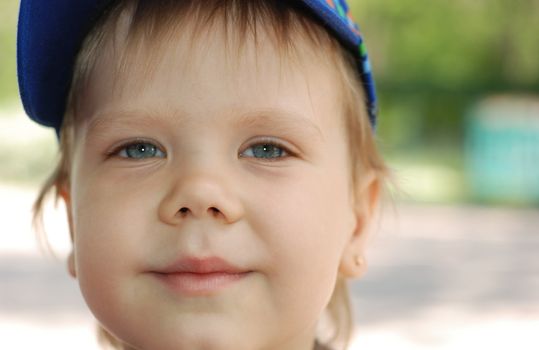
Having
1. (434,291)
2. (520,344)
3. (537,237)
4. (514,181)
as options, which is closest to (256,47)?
(520,344)

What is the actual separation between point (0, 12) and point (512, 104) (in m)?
9.34

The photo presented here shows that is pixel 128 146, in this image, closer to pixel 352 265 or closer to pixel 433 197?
pixel 352 265

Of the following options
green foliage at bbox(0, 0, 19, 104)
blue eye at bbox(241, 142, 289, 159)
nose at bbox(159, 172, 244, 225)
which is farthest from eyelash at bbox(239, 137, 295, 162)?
green foliage at bbox(0, 0, 19, 104)

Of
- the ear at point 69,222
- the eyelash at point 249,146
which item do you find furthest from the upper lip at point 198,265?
the ear at point 69,222

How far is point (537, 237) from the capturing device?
30.6 feet

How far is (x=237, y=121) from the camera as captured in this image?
5.34 feet

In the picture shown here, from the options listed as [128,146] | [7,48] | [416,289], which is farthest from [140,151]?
[7,48]

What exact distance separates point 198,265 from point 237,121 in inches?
10.2

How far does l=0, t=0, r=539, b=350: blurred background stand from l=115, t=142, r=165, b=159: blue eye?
90cm

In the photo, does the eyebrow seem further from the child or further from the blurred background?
the blurred background

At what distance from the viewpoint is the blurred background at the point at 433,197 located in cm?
588

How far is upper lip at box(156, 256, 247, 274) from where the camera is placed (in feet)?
5.08

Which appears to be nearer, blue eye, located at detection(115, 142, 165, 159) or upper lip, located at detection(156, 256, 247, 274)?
upper lip, located at detection(156, 256, 247, 274)

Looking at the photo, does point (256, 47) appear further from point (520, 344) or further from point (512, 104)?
point (512, 104)
